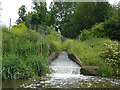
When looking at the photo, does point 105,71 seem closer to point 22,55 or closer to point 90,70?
point 90,70

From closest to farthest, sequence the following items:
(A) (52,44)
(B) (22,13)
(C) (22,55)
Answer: (C) (22,55) < (A) (52,44) < (B) (22,13)

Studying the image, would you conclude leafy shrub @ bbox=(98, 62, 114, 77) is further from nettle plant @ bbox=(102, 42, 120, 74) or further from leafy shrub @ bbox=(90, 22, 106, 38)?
leafy shrub @ bbox=(90, 22, 106, 38)

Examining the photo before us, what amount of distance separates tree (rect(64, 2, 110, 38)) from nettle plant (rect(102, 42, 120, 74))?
1157 centimetres

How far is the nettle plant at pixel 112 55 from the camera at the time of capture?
7026 mm

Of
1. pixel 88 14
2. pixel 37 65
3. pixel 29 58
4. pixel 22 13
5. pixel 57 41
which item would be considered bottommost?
pixel 37 65

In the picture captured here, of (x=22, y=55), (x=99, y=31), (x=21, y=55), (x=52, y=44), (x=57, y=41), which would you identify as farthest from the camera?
(x=99, y=31)

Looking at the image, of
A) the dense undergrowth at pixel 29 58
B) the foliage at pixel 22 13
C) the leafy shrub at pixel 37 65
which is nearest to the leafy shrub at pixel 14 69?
the dense undergrowth at pixel 29 58

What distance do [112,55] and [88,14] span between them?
40.9 feet

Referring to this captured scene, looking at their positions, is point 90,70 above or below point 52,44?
below

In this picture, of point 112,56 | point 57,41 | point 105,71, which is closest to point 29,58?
point 105,71

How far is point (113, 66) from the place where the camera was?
22.7ft

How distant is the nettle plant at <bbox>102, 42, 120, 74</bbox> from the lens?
703 centimetres

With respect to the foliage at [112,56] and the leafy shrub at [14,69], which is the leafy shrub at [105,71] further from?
the leafy shrub at [14,69]

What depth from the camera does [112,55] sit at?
7.55 meters
